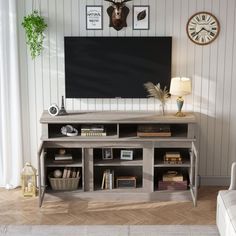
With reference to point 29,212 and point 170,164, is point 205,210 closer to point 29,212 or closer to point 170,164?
point 170,164

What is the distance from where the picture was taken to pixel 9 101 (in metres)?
5.47

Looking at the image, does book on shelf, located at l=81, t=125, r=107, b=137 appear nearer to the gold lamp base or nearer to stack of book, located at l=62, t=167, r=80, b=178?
stack of book, located at l=62, t=167, r=80, b=178

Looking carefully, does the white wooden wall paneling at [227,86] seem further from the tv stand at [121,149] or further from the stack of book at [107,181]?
the stack of book at [107,181]

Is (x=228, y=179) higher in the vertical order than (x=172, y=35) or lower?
lower

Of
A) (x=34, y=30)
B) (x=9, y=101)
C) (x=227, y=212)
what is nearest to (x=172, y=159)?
(x=227, y=212)

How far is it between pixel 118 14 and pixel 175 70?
2.82ft

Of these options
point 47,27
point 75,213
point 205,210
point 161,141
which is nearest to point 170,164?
point 161,141

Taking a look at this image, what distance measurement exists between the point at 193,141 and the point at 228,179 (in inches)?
34.2

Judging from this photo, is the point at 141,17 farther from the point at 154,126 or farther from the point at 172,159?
the point at 172,159

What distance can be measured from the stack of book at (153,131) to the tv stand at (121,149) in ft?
0.04

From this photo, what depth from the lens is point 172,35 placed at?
17.5 feet

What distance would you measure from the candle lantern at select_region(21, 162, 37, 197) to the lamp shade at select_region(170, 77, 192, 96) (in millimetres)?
1712

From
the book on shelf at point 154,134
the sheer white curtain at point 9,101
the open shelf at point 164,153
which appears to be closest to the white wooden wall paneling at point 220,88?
the open shelf at point 164,153

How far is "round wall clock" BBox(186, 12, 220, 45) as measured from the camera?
531 cm
